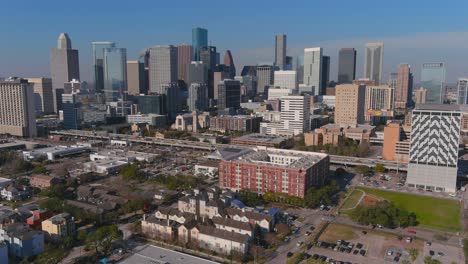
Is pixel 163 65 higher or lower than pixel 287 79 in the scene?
higher

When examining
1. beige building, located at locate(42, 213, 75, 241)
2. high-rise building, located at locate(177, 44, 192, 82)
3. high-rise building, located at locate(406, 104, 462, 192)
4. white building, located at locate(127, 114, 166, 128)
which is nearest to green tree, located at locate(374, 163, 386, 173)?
high-rise building, located at locate(406, 104, 462, 192)

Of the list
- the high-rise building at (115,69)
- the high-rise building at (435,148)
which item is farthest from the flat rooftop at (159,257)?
the high-rise building at (115,69)

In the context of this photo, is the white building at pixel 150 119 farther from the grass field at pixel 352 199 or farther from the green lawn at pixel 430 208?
the green lawn at pixel 430 208

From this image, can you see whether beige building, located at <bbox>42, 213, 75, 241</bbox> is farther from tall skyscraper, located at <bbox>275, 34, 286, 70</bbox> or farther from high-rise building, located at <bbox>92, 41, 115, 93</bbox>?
tall skyscraper, located at <bbox>275, 34, 286, 70</bbox>

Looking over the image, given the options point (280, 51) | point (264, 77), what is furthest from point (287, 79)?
point (280, 51)

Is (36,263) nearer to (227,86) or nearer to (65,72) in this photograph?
(227,86)

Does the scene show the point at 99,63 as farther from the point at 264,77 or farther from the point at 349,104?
the point at 349,104
